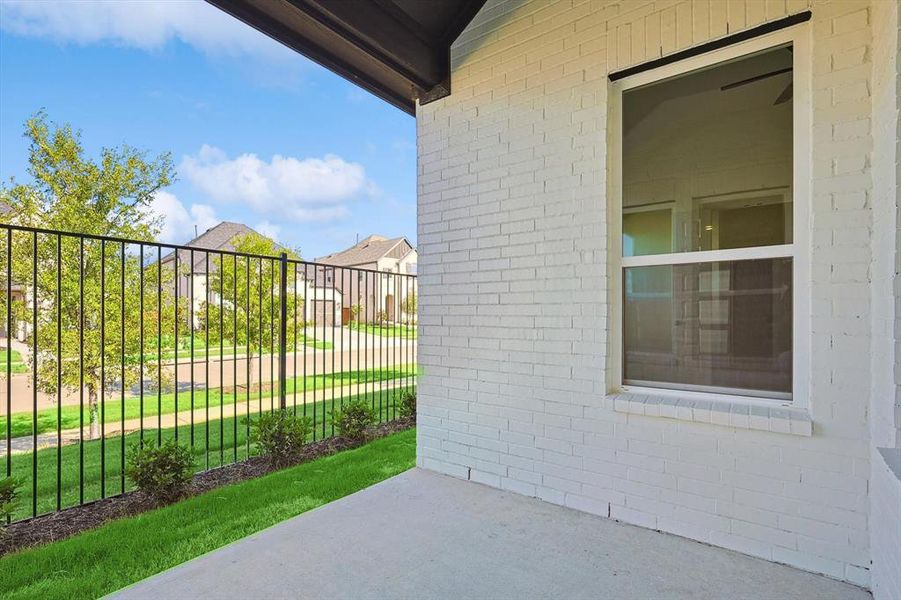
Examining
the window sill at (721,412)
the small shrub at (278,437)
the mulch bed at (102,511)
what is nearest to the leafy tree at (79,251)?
the small shrub at (278,437)

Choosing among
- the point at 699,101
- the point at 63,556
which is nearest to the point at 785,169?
the point at 699,101

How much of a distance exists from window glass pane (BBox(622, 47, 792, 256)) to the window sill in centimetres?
78

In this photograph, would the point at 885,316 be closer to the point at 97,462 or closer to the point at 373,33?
the point at 373,33

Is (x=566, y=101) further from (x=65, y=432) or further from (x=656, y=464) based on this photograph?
(x=65, y=432)

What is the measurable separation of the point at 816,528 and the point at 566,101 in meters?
2.45

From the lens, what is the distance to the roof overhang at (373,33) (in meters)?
2.45

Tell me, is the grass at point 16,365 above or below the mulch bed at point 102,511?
above

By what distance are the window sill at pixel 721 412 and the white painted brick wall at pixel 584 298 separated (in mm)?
56

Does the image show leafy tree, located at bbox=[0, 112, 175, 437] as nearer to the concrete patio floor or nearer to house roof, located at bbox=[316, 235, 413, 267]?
the concrete patio floor

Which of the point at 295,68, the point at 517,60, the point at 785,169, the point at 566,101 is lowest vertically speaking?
the point at 785,169

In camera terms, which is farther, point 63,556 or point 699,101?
point 699,101

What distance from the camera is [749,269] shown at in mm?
2148

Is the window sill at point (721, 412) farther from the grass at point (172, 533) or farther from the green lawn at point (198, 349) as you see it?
the green lawn at point (198, 349)

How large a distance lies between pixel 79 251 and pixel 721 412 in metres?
5.50
